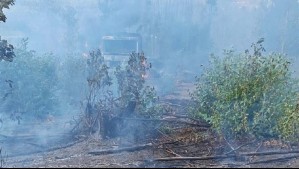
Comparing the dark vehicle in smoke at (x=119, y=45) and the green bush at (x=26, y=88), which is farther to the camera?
the dark vehicle in smoke at (x=119, y=45)

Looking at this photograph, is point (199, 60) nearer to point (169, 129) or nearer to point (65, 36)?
point (65, 36)

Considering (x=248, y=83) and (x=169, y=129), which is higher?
(x=248, y=83)

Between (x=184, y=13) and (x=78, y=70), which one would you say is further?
(x=184, y=13)

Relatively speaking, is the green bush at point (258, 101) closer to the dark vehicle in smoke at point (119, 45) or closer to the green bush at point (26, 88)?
the green bush at point (26, 88)

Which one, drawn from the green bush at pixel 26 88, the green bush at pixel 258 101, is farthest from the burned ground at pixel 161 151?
the green bush at pixel 26 88

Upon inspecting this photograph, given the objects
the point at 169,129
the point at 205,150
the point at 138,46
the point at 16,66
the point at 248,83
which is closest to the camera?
the point at 205,150

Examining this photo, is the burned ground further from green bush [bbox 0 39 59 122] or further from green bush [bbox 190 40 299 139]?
green bush [bbox 0 39 59 122]

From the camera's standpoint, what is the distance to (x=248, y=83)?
31.3 feet

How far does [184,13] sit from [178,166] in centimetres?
2922

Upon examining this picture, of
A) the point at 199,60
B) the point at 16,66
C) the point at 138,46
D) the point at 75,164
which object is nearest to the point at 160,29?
the point at 199,60

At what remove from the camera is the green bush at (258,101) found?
30.1ft

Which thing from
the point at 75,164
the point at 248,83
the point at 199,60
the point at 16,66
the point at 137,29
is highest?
the point at 137,29

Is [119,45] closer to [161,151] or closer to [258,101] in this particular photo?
[258,101]

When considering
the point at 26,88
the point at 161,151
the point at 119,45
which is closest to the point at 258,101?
the point at 161,151
